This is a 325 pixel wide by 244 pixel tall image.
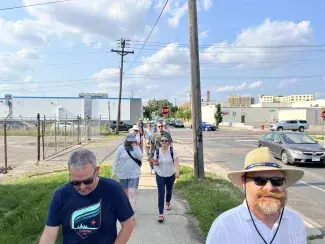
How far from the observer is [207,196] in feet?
26.3

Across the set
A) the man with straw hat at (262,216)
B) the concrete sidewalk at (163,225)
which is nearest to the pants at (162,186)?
the concrete sidewalk at (163,225)

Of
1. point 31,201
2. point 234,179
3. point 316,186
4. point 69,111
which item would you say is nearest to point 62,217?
point 234,179

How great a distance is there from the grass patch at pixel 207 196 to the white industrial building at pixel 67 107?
196 feet

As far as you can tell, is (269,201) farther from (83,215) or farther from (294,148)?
(294,148)

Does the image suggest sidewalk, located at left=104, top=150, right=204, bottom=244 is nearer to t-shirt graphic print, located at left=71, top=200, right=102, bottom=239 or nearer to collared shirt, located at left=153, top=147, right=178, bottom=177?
collared shirt, located at left=153, top=147, right=178, bottom=177

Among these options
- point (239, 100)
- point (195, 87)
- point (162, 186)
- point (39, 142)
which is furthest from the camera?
point (239, 100)

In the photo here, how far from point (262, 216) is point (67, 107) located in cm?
7110

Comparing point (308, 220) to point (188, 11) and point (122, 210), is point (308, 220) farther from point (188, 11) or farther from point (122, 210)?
point (188, 11)

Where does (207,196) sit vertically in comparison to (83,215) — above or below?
below

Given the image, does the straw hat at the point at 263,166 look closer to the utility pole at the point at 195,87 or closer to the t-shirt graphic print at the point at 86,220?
the t-shirt graphic print at the point at 86,220

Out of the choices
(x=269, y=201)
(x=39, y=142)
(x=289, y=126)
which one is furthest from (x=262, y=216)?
(x=289, y=126)

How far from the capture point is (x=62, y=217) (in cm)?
283

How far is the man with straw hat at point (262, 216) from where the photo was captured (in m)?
2.04

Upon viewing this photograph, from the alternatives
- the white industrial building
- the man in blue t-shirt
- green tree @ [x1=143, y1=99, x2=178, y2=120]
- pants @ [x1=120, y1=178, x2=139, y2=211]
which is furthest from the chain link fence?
green tree @ [x1=143, y1=99, x2=178, y2=120]
